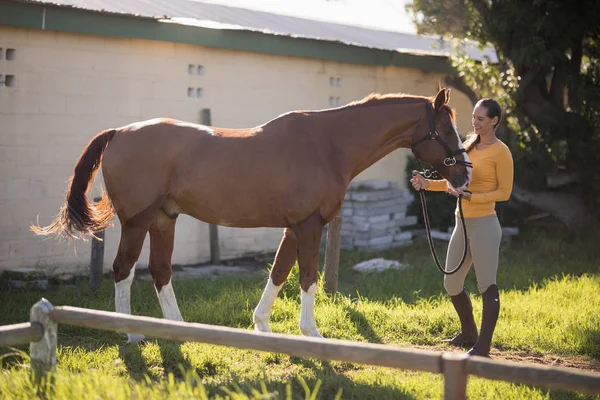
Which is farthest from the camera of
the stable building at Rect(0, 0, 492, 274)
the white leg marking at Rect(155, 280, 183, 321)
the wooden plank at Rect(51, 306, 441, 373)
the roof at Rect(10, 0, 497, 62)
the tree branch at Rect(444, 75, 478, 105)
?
the tree branch at Rect(444, 75, 478, 105)

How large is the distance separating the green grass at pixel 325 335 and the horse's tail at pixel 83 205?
0.95 m

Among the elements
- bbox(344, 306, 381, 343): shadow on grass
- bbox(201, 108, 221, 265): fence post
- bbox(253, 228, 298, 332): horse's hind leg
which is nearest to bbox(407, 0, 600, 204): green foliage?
bbox(201, 108, 221, 265): fence post

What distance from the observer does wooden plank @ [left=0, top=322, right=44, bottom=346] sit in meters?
4.32

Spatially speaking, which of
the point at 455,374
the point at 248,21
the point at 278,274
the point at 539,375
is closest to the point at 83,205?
the point at 278,274

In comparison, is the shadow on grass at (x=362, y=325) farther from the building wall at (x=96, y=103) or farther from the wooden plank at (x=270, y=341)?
the building wall at (x=96, y=103)

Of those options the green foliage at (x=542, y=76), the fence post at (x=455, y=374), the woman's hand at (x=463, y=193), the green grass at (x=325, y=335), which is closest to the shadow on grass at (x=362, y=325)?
the green grass at (x=325, y=335)

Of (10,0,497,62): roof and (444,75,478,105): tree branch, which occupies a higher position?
(10,0,497,62): roof

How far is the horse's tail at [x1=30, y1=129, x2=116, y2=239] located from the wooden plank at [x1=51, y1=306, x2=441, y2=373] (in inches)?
79.5

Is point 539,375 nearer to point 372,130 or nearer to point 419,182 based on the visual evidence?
point 419,182

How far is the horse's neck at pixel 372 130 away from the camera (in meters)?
6.31

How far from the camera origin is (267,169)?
20.4 feet

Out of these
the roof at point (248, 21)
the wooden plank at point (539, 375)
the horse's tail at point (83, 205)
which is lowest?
the wooden plank at point (539, 375)

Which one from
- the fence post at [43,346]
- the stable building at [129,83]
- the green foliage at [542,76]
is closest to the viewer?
the fence post at [43,346]

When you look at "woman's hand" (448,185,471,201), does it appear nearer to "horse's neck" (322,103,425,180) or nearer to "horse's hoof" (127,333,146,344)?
"horse's neck" (322,103,425,180)
